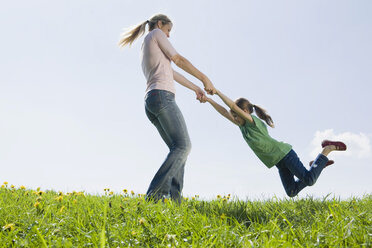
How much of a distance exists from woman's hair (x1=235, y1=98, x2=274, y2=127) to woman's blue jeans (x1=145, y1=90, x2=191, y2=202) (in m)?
1.60

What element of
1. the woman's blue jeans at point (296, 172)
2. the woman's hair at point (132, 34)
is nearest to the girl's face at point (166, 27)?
the woman's hair at point (132, 34)

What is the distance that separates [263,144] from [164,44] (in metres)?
2.25

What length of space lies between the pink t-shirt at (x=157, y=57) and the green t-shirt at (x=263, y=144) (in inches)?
62.7

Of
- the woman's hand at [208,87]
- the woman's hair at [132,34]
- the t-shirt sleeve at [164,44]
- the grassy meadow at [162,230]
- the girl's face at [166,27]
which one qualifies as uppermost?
the woman's hair at [132,34]

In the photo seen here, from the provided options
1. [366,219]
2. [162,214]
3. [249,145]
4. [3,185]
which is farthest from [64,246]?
[3,185]

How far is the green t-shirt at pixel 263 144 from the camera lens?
5.61 metres

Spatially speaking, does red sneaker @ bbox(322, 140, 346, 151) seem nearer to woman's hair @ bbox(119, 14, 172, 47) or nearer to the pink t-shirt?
the pink t-shirt

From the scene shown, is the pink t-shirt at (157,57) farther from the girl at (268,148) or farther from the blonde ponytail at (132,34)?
the girl at (268,148)

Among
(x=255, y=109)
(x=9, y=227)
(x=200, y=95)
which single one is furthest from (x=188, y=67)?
(x=9, y=227)

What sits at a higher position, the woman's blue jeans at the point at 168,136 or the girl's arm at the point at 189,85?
the girl's arm at the point at 189,85

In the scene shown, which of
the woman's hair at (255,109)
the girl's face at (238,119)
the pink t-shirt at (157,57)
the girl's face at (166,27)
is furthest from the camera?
the woman's hair at (255,109)

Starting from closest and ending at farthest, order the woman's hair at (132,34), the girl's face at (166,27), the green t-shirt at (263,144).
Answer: the girl's face at (166,27) < the woman's hair at (132,34) < the green t-shirt at (263,144)

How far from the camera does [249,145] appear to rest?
571cm

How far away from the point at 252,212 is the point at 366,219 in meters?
1.23
